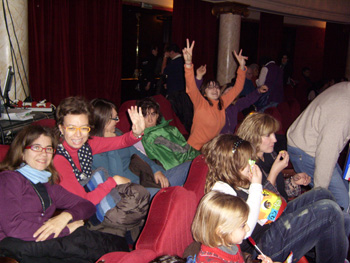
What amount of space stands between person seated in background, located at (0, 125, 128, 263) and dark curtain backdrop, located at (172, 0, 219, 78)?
583cm

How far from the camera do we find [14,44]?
351cm

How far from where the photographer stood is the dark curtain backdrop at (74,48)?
525 cm

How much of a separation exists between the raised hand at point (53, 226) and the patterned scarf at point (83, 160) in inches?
18.0

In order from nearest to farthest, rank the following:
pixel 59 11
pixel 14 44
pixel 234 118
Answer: pixel 14 44 → pixel 234 118 → pixel 59 11

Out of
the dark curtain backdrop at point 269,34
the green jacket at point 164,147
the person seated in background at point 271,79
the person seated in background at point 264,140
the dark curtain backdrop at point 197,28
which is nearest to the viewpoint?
the person seated in background at point 264,140

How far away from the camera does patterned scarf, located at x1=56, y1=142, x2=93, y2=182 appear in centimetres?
211

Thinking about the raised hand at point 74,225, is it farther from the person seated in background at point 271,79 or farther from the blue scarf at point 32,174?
the person seated in background at point 271,79

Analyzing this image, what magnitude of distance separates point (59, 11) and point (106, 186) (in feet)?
14.3

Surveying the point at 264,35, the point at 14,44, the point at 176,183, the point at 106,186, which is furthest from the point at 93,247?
the point at 264,35

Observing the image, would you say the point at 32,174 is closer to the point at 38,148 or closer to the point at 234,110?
the point at 38,148

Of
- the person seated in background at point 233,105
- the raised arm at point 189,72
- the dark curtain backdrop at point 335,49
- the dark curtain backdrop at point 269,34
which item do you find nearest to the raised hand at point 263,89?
the person seated in background at point 233,105

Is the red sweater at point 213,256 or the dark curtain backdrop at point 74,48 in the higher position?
the dark curtain backdrop at point 74,48

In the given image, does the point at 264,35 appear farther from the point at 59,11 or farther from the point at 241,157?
the point at 241,157

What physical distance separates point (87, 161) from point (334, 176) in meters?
1.76
